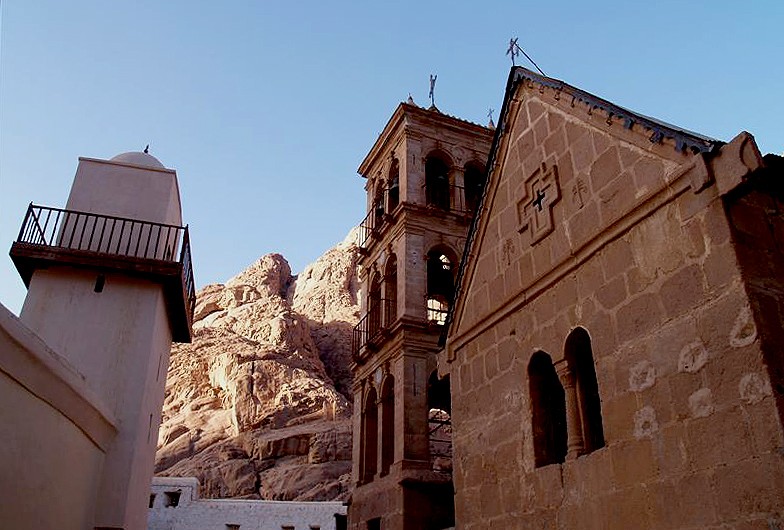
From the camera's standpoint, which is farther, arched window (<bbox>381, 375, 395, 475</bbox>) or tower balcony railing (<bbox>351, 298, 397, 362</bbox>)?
tower balcony railing (<bbox>351, 298, 397, 362</bbox>)

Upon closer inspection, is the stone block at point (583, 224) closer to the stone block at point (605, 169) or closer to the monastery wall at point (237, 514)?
the stone block at point (605, 169)

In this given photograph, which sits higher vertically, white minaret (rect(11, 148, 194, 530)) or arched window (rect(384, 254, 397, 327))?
arched window (rect(384, 254, 397, 327))

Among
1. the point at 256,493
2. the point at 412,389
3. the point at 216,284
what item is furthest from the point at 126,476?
the point at 216,284

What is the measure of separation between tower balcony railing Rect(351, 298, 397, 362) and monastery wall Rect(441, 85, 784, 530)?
9.70m

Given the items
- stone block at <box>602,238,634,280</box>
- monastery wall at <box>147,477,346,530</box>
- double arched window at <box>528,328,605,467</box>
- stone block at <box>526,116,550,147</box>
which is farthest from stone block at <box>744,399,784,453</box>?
monastery wall at <box>147,477,346,530</box>

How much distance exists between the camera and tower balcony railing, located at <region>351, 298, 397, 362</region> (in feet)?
61.3

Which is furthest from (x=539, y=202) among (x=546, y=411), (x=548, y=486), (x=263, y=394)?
(x=263, y=394)

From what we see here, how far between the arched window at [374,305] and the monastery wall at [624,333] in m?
10.7

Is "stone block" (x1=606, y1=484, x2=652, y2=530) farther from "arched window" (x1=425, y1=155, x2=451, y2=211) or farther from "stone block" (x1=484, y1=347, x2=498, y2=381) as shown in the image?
"arched window" (x1=425, y1=155, x2=451, y2=211)

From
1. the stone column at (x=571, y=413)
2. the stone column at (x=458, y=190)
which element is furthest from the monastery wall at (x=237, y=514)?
the stone column at (x=571, y=413)

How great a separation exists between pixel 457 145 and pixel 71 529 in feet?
51.9

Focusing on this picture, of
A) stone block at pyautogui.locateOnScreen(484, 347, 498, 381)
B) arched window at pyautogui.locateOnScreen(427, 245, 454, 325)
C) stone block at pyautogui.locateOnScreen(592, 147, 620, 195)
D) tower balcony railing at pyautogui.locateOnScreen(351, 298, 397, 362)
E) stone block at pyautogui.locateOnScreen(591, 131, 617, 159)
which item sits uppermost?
arched window at pyautogui.locateOnScreen(427, 245, 454, 325)

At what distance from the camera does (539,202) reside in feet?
26.4

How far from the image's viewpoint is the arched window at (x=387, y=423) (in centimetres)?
1712
